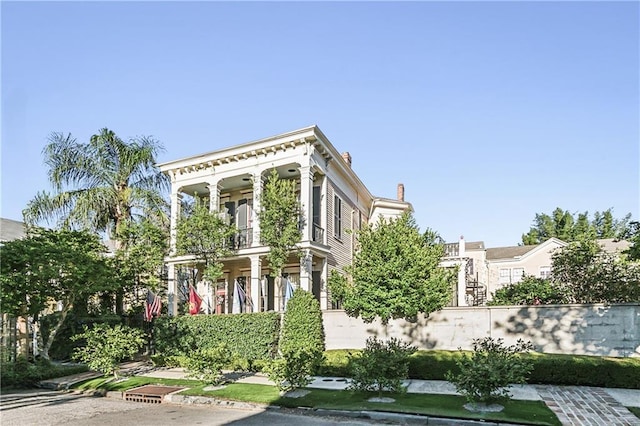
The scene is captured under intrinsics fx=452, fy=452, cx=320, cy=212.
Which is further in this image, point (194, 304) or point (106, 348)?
point (194, 304)

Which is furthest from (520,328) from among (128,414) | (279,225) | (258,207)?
(128,414)

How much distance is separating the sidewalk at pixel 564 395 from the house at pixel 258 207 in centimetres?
536

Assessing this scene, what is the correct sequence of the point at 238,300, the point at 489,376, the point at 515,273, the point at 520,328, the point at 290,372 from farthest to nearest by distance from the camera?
the point at 515,273 → the point at 238,300 → the point at 520,328 → the point at 290,372 → the point at 489,376

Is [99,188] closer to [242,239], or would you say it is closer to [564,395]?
[242,239]

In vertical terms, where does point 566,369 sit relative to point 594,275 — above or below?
below

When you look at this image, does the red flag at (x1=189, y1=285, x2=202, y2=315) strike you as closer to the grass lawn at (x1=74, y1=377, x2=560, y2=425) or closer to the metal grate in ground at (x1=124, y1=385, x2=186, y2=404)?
the grass lawn at (x1=74, y1=377, x2=560, y2=425)

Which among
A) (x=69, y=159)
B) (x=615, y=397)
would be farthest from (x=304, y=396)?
(x=69, y=159)

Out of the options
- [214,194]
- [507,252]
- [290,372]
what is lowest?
[290,372]

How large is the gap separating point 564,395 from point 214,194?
626 inches

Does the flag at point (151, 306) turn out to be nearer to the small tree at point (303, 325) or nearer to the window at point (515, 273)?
the small tree at point (303, 325)

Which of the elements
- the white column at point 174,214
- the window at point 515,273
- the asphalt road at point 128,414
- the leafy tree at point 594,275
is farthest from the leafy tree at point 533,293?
the white column at point 174,214

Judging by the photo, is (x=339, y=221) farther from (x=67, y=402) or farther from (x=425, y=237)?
(x=67, y=402)

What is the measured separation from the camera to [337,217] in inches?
885

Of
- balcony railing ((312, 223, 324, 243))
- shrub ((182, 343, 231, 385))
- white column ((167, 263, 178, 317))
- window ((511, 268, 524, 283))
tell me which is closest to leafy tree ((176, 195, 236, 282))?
white column ((167, 263, 178, 317))
